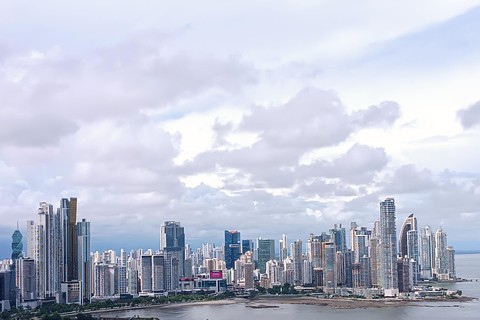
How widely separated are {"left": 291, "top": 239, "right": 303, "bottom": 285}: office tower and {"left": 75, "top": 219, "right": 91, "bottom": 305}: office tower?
66.6 feet

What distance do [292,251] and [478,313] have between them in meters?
28.9

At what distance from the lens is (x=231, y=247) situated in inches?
2729

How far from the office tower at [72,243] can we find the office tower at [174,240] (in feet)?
42.5

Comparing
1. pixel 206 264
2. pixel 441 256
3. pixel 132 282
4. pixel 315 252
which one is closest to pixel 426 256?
pixel 441 256

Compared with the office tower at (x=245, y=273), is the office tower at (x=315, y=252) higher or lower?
higher

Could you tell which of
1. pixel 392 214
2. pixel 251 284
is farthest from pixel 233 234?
pixel 392 214

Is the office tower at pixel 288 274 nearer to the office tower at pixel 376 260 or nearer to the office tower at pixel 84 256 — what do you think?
the office tower at pixel 376 260

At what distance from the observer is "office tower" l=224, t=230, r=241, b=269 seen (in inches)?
2685

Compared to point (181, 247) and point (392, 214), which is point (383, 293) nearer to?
point (392, 214)

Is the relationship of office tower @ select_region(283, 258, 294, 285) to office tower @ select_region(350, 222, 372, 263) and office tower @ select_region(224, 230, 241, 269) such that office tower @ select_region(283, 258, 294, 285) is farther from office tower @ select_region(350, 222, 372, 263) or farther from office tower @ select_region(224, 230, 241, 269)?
office tower @ select_region(224, 230, 241, 269)

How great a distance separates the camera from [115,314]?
3741cm

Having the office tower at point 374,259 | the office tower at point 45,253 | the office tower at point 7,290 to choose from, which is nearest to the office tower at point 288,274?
the office tower at point 374,259

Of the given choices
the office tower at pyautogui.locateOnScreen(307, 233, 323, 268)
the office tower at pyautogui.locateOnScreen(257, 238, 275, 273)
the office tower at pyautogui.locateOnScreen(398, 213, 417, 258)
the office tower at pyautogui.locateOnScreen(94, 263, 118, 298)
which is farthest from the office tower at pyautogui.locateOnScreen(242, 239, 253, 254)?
the office tower at pyautogui.locateOnScreen(94, 263, 118, 298)

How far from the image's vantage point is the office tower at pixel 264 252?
67.0 m
